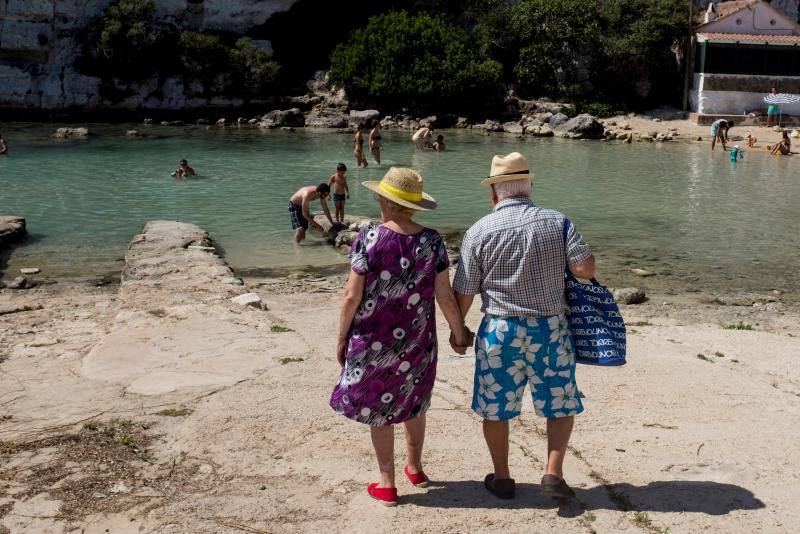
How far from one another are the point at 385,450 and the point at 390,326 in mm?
663

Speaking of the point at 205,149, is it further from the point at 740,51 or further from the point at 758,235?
the point at 740,51

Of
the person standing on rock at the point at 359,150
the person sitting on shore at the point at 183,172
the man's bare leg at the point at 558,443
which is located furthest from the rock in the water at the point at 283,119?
→ the man's bare leg at the point at 558,443

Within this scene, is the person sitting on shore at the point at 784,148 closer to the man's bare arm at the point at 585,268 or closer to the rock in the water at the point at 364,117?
the rock in the water at the point at 364,117

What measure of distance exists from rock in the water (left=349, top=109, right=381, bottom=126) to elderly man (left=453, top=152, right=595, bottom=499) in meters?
32.5

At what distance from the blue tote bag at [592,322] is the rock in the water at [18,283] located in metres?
9.42

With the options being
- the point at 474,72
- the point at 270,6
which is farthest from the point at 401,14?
the point at 270,6

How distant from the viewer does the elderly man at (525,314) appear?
13.0ft

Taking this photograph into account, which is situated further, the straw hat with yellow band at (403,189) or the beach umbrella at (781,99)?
the beach umbrella at (781,99)

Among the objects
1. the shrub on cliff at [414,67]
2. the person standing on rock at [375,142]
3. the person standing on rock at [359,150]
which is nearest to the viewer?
the person standing on rock at [359,150]

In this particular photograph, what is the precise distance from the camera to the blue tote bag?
159 inches

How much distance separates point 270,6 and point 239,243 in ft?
101

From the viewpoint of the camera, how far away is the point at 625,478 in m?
4.41

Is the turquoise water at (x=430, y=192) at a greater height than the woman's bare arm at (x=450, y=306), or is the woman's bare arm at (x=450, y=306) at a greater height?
the woman's bare arm at (x=450, y=306)

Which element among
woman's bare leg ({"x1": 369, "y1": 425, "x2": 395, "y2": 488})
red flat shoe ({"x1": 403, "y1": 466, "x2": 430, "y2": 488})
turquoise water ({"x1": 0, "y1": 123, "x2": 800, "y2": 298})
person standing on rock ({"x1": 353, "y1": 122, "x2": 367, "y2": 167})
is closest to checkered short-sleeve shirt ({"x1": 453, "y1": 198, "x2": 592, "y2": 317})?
woman's bare leg ({"x1": 369, "y1": 425, "x2": 395, "y2": 488})
